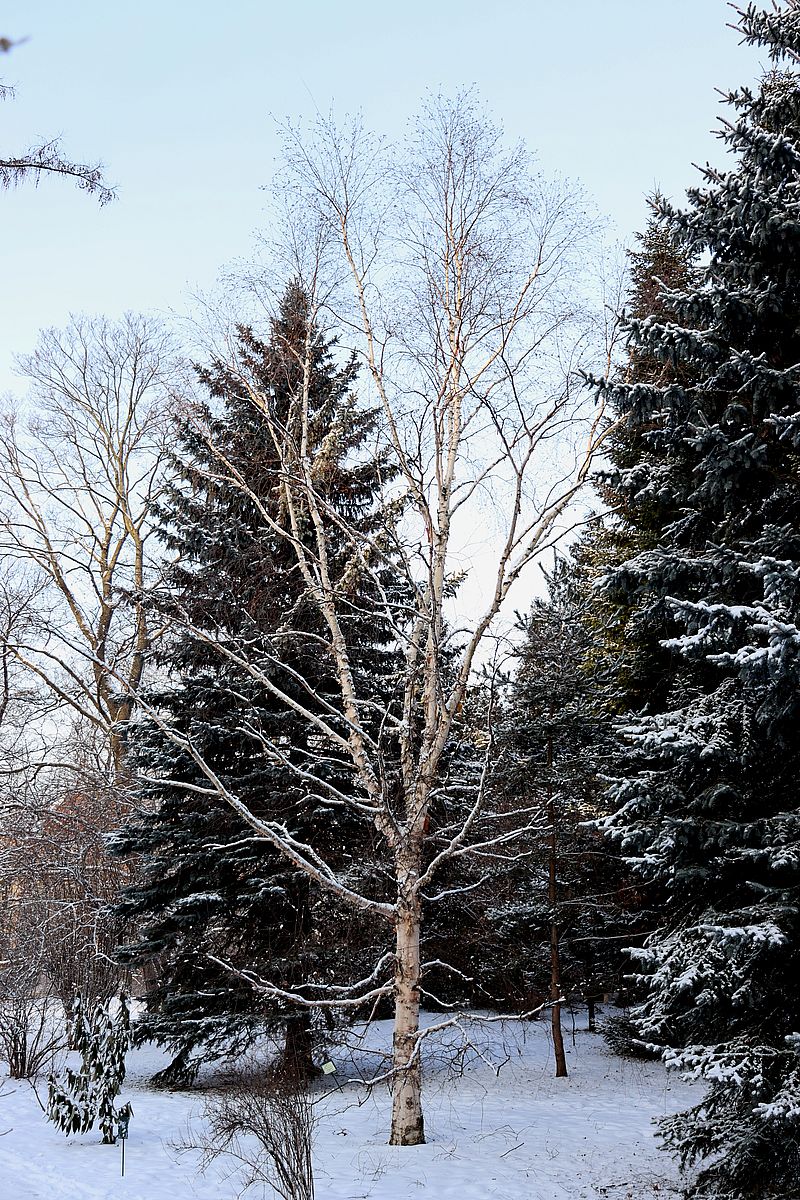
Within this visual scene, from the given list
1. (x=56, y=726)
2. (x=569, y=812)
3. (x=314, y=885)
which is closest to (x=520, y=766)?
(x=569, y=812)

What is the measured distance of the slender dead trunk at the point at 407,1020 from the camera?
7.57 meters

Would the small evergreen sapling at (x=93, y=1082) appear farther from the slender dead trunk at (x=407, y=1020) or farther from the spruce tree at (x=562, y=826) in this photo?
the spruce tree at (x=562, y=826)

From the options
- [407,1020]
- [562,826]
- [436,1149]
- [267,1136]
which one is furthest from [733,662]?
[562,826]

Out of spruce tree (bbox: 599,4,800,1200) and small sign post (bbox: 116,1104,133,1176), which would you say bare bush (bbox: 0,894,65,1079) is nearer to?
small sign post (bbox: 116,1104,133,1176)

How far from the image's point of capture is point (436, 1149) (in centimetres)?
768

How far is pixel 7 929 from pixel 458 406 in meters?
12.4

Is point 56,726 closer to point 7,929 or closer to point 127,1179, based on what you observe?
point 7,929

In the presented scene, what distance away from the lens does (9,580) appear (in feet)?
49.5

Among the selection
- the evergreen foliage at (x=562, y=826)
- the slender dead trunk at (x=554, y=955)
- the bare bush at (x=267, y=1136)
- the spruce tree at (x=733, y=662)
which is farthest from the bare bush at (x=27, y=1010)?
the spruce tree at (x=733, y=662)

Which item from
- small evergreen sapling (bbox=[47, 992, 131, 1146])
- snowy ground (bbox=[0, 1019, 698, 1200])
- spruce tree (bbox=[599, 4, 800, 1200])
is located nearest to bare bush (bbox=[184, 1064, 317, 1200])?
snowy ground (bbox=[0, 1019, 698, 1200])

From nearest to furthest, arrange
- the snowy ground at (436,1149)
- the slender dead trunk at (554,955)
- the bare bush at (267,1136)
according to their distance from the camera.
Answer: the bare bush at (267,1136) < the snowy ground at (436,1149) < the slender dead trunk at (554,955)

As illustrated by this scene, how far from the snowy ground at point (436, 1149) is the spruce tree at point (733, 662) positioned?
163cm

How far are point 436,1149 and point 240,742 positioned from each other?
516cm

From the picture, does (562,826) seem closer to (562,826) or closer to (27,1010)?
(562,826)
